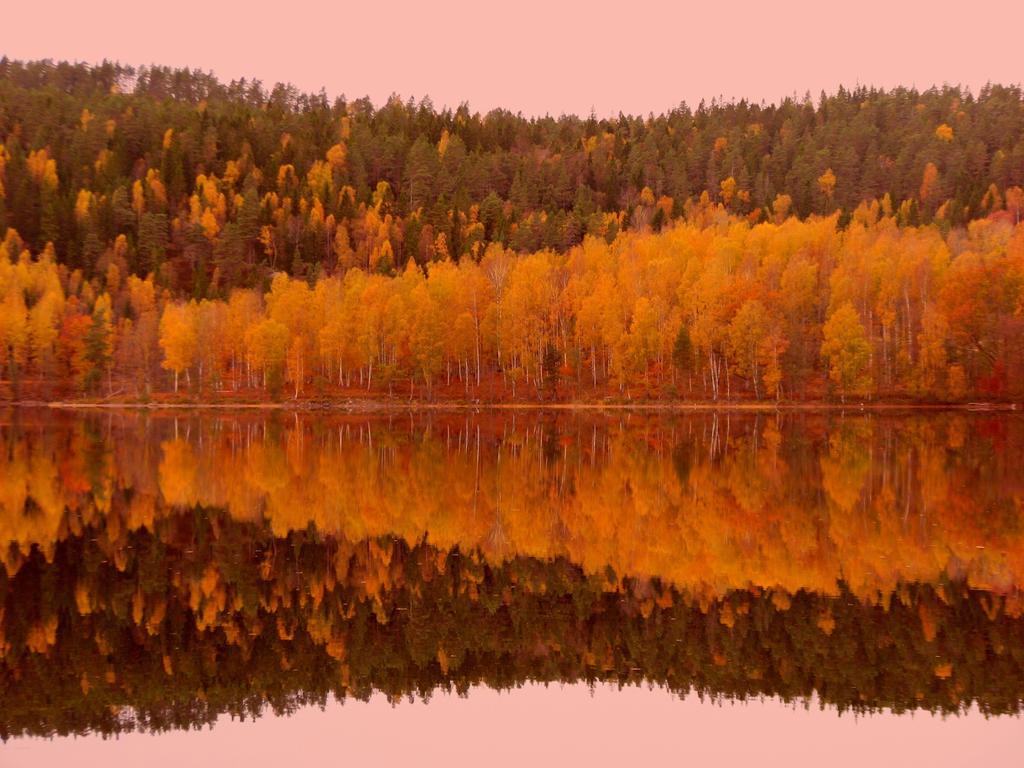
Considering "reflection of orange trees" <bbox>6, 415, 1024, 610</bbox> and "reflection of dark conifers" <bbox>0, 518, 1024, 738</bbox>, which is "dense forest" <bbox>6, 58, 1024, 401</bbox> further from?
"reflection of dark conifers" <bbox>0, 518, 1024, 738</bbox>

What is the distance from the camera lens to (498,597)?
21.3 metres

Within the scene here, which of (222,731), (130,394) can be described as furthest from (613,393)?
(222,731)

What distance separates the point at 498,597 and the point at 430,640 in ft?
9.34

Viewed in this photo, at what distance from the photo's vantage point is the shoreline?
96.1 m

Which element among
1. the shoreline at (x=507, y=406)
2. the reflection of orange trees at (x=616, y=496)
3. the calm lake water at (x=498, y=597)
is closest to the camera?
the calm lake water at (x=498, y=597)

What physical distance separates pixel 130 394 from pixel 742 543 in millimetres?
100262

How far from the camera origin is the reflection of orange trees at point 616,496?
24.4 meters

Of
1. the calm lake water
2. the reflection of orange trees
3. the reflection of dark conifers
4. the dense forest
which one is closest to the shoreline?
the dense forest

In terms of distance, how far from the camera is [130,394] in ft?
373

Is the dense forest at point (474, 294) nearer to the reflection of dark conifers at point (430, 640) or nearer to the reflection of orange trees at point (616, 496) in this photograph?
the reflection of orange trees at point (616, 496)

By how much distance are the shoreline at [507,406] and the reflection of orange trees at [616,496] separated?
32928mm

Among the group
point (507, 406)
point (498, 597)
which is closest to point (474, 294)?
point (507, 406)

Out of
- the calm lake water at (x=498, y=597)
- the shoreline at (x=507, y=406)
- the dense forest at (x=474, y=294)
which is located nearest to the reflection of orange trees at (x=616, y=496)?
the calm lake water at (x=498, y=597)

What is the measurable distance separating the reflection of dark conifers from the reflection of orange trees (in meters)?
2.04
